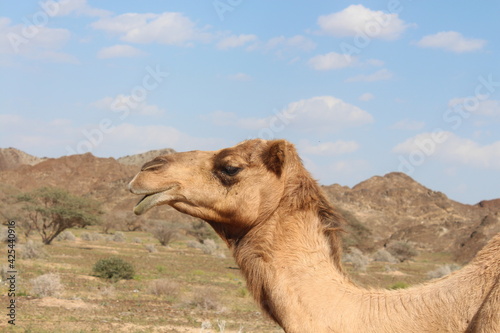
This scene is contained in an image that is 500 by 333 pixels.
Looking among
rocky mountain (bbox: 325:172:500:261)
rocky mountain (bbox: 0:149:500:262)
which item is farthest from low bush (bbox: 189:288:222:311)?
rocky mountain (bbox: 325:172:500:261)

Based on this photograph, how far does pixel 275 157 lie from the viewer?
4.05m

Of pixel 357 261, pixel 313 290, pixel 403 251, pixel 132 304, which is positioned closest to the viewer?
pixel 313 290

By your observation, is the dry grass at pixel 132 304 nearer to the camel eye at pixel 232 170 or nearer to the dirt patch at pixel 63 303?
the dirt patch at pixel 63 303

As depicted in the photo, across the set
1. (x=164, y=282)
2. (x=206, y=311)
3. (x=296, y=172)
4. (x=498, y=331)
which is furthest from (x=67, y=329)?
(x=498, y=331)

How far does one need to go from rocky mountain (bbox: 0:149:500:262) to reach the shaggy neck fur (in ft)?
141

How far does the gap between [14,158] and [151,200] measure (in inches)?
5776

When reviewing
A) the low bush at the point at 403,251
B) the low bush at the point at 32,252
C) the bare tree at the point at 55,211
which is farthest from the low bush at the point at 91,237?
the low bush at the point at 403,251

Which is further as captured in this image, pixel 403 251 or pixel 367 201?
pixel 367 201

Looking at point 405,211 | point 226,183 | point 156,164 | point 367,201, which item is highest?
point 367,201

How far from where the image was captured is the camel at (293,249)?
11.0ft

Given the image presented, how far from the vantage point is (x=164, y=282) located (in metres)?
22.2

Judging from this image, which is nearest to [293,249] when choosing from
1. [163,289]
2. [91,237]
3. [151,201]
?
[151,201]

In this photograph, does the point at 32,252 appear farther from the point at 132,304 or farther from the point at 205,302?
the point at 205,302

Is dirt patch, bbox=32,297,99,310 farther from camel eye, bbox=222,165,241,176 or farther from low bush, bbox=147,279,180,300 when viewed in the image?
camel eye, bbox=222,165,241,176
